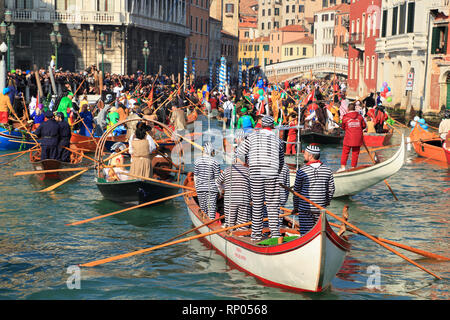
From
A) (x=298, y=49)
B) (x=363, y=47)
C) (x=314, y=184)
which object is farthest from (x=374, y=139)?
(x=298, y=49)

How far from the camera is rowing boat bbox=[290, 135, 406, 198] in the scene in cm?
1426

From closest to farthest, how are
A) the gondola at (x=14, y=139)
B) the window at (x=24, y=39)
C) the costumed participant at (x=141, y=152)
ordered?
the costumed participant at (x=141, y=152) < the gondola at (x=14, y=139) < the window at (x=24, y=39)

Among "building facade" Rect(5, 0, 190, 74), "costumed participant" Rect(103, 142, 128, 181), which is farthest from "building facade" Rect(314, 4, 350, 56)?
"costumed participant" Rect(103, 142, 128, 181)

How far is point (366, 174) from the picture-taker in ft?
47.4

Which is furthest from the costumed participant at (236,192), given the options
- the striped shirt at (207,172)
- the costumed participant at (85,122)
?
the costumed participant at (85,122)

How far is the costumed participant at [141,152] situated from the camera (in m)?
13.1

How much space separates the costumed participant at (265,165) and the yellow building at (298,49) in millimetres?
100304

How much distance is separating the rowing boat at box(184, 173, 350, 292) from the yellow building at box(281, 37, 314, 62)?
3950 inches

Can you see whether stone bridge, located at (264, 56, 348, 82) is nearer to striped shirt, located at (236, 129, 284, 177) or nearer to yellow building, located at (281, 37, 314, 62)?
yellow building, located at (281, 37, 314, 62)

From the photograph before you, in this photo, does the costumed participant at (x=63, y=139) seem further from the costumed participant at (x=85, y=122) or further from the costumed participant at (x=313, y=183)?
the costumed participant at (x=313, y=183)
